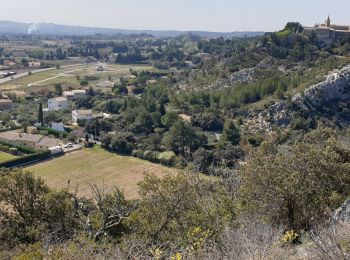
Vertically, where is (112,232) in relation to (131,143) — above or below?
above

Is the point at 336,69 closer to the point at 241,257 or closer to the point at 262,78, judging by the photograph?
the point at 262,78

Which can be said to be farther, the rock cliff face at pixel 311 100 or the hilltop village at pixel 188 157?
the rock cliff face at pixel 311 100

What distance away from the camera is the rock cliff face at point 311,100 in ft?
142

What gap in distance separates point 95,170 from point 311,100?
23.4 metres

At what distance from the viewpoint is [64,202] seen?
16.7 metres

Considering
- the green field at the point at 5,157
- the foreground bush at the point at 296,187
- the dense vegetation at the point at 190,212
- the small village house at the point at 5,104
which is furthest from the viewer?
the small village house at the point at 5,104

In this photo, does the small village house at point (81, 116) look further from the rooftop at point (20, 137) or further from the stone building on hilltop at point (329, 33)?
the stone building on hilltop at point (329, 33)

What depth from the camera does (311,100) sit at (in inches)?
1745

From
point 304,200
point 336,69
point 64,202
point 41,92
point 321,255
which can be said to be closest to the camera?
point 321,255

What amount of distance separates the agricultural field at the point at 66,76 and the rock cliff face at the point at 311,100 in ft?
134

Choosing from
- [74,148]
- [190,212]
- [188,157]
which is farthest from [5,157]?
[190,212]

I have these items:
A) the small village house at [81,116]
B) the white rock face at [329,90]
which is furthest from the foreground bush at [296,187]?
the small village house at [81,116]

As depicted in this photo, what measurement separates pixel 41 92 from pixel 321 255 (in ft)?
209

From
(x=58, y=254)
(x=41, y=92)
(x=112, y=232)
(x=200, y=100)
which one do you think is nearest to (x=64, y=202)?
(x=112, y=232)
